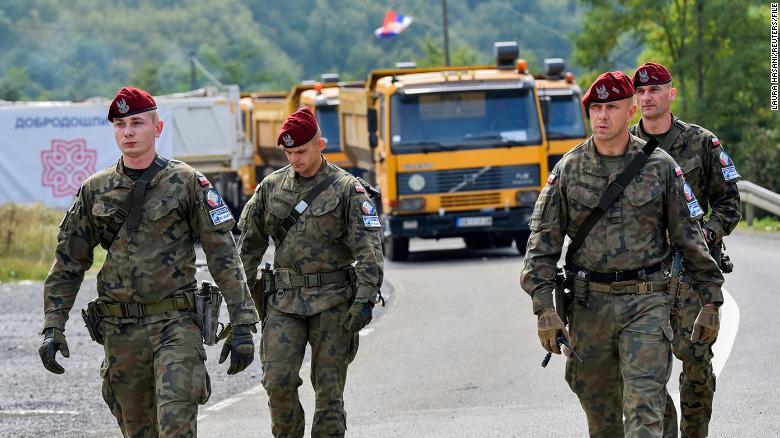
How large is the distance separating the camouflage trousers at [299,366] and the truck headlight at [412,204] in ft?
47.3

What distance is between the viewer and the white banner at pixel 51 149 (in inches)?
1303

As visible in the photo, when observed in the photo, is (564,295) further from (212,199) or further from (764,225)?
(764,225)

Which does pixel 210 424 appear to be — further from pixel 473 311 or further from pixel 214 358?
pixel 473 311

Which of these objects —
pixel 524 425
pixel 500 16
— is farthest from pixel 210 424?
pixel 500 16

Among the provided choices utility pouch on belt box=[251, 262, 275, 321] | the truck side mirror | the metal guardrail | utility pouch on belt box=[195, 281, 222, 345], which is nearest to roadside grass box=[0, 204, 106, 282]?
the truck side mirror

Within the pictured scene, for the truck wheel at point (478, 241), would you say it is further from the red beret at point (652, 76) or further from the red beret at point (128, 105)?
the red beret at point (128, 105)

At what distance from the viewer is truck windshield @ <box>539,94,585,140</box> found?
24859mm

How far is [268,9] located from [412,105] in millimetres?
117782

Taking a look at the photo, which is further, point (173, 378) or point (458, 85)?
point (458, 85)

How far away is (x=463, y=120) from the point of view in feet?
74.0

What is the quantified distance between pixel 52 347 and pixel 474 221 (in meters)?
15.9

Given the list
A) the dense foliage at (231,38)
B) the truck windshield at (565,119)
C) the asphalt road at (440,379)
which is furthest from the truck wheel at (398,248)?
the dense foliage at (231,38)

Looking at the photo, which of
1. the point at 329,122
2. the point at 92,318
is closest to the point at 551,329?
the point at 92,318

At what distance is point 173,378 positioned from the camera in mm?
6867
